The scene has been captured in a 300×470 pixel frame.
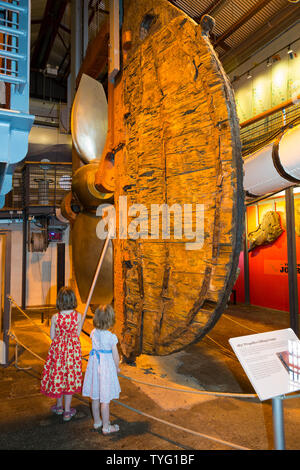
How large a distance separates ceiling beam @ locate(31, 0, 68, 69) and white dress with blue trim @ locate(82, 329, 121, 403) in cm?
978

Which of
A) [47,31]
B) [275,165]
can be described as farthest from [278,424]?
[47,31]

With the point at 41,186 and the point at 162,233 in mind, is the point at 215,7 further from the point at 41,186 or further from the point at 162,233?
the point at 162,233

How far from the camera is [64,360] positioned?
2852 millimetres

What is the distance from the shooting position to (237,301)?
35.7 ft

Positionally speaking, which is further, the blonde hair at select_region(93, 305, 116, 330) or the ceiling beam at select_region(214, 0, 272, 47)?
the ceiling beam at select_region(214, 0, 272, 47)

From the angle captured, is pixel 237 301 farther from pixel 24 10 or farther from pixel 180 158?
pixel 24 10

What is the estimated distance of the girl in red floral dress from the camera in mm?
2803

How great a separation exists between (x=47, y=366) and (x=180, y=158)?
7.58 feet

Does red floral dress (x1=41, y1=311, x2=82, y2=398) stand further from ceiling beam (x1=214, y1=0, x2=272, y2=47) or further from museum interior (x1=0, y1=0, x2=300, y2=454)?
ceiling beam (x1=214, y1=0, x2=272, y2=47)

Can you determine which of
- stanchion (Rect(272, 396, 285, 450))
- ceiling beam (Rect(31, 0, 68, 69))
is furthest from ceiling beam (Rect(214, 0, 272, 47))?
stanchion (Rect(272, 396, 285, 450))

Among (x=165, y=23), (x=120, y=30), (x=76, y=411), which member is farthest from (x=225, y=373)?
(x=120, y=30)

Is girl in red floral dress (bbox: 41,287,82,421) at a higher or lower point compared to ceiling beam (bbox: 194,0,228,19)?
lower

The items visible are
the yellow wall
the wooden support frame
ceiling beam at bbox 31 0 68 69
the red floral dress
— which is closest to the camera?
the red floral dress

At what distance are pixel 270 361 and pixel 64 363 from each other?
191 centimetres
